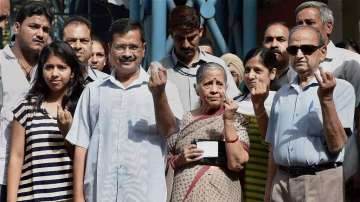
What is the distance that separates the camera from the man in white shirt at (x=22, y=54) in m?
5.44

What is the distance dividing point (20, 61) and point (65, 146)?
0.81 metres

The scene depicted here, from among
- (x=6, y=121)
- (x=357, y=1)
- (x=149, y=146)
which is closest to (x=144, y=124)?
(x=149, y=146)

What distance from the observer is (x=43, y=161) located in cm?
504

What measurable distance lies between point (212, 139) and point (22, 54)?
133 centimetres

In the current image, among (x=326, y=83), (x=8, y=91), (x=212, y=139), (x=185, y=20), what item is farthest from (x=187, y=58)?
(x=326, y=83)

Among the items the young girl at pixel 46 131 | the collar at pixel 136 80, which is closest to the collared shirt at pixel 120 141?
the collar at pixel 136 80

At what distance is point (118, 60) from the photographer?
5.10 metres

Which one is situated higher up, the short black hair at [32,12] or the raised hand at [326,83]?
the short black hair at [32,12]

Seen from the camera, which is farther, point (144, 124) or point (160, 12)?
point (160, 12)

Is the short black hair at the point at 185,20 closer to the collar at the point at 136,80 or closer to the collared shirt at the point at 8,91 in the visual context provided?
the collar at the point at 136,80

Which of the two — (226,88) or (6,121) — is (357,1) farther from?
(6,121)

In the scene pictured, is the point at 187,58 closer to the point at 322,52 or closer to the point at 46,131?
the point at 322,52

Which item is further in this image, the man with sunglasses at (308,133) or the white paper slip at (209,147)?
the white paper slip at (209,147)

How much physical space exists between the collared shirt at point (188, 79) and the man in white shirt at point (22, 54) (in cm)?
87
